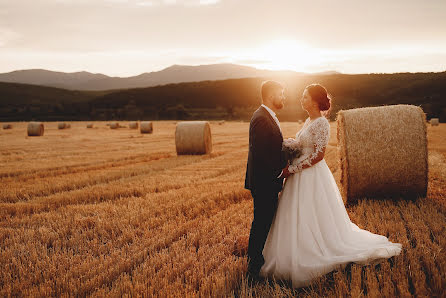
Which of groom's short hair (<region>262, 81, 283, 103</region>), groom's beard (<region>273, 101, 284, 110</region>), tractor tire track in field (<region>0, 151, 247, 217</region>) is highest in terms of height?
groom's short hair (<region>262, 81, 283, 103</region>)

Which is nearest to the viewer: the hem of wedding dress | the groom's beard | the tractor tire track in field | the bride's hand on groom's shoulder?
the hem of wedding dress

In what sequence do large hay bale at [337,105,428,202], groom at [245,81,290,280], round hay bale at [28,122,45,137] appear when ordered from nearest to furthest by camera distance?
1. groom at [245,81,290,280]
2. large hay bale at [337,105,428,202]
3. round hay bale at [28,122,45,137]

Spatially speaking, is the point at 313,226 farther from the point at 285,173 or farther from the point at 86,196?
the point at 86,196

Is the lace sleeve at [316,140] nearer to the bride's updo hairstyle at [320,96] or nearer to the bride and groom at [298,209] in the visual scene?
the bride and groom at [298,209]

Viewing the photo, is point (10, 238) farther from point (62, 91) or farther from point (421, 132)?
point (62, 91)

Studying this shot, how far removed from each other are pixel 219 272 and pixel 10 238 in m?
3.41

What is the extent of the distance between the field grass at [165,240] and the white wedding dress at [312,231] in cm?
16

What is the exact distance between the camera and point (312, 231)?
397 cm

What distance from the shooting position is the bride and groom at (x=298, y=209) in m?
3.79

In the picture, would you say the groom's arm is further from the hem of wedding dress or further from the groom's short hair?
the hem of wedding dress

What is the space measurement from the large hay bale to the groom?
3.21 meters

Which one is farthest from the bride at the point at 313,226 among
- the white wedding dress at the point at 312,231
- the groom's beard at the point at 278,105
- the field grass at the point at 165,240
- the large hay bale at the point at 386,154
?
the large hay bale at the point at 386,154

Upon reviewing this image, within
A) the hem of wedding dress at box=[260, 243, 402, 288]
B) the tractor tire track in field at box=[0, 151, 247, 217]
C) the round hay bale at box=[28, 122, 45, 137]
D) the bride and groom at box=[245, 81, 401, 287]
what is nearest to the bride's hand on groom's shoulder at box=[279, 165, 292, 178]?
the bride and groom at box=[245, 81, 401, 287]

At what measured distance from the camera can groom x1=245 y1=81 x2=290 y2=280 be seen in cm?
378
